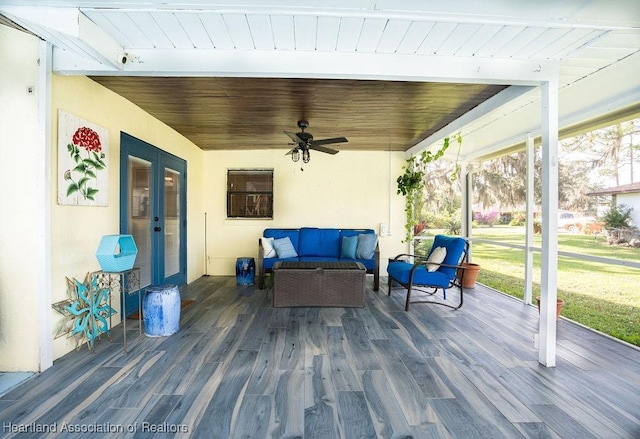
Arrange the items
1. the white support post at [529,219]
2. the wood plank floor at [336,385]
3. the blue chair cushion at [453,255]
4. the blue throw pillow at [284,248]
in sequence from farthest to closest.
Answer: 1. the blue throw pillow at [284,248]
2. the white support post at [529,219]
3. the blue chair cushion at [453,255]
4. the wood plank floor at [336,385]

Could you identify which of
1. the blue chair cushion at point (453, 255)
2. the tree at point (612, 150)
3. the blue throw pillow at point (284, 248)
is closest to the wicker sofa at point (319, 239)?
the blue throw pillow at point (284, 248)

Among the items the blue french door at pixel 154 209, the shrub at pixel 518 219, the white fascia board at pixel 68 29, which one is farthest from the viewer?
the shrub at pixel 518 219

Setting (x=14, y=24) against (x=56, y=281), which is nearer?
(x=14, y=24)

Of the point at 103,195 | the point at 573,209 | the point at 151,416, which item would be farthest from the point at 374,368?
the point at 573,209

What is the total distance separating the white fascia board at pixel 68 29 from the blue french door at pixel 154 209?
126 cm

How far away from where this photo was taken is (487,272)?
6.20m

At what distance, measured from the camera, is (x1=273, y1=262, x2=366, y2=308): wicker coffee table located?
375 cm

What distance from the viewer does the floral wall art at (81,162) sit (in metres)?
2.49

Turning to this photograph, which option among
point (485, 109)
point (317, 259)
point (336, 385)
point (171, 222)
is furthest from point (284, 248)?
point (485, 109)

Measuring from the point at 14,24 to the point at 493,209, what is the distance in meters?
6.30

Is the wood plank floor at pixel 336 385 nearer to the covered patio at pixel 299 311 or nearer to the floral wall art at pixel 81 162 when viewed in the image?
the covered patio at pixel 299 311

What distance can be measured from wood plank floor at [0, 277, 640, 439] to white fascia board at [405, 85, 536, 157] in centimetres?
236

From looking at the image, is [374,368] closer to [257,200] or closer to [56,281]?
[56,281]

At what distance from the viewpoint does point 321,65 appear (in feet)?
7.79
